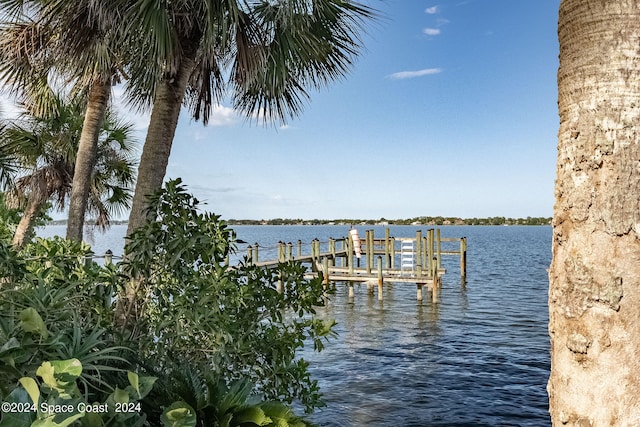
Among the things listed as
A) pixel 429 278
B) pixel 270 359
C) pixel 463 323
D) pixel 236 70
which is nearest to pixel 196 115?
pixel 236 70

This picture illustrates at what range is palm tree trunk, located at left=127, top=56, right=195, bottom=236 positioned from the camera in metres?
4.44

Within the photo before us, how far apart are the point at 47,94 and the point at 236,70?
5267 millimetres

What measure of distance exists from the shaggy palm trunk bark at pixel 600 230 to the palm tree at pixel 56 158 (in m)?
10.4

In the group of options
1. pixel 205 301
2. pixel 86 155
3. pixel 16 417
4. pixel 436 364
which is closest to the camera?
pixel 16 417

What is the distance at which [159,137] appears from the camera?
15.0 feet

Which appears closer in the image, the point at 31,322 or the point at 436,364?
the point at 31,322

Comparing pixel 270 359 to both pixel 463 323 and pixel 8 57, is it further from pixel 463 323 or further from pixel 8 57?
pixel 463 323

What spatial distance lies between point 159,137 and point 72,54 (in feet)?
5.32

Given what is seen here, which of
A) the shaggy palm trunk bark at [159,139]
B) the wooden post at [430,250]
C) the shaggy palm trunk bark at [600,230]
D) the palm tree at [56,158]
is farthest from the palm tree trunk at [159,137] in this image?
the wooden post at [430,250]

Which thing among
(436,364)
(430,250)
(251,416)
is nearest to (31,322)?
(251,416)

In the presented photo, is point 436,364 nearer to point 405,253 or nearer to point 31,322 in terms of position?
point 405,253

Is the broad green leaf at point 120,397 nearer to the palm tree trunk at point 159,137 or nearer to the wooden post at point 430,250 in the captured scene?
the palm tree trunk at point 159,137

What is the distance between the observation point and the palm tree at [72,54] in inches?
191

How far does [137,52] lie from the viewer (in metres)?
5.65
